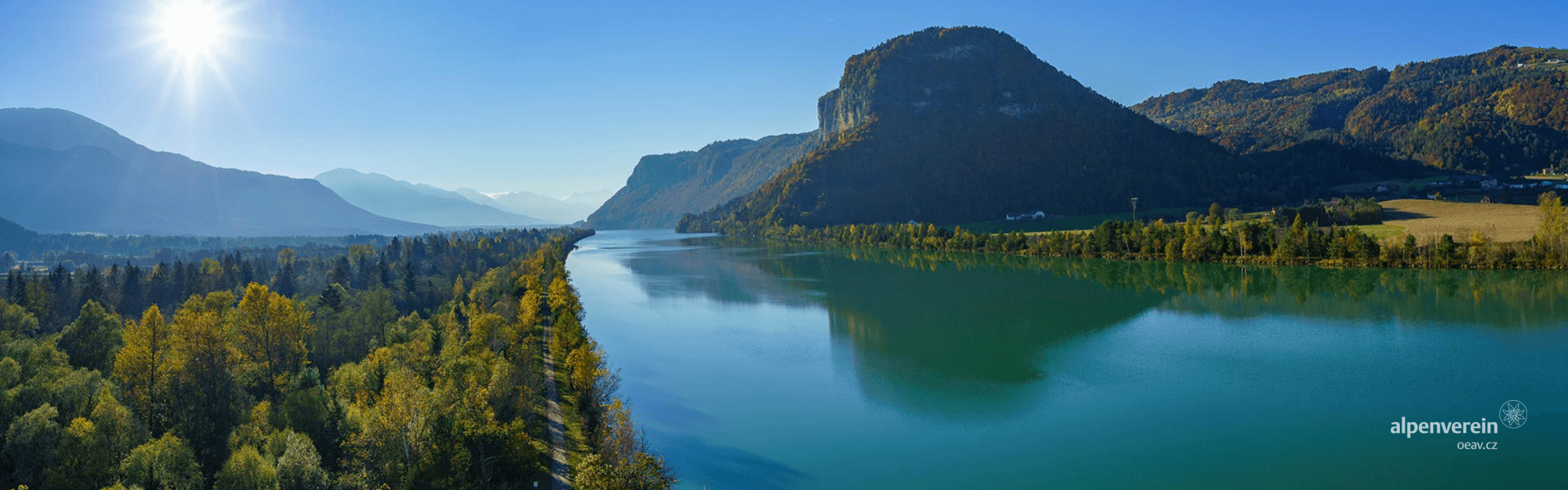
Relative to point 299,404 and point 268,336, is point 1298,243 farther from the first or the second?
point 268,336

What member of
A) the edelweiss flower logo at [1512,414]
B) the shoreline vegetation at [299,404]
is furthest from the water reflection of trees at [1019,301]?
the edelweiss flower logo at [1512,414]

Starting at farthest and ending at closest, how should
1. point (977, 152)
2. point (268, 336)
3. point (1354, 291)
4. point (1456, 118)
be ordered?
point (977, 152) < point (1456, 118) < point (1354, 291) < point (268, 336)

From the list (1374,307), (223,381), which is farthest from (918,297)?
(223,381)

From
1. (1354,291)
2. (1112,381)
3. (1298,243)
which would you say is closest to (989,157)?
(1298,243)

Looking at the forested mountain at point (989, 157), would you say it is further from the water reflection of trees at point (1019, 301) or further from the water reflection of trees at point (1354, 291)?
the water reflection of trees at point (1354, 291)

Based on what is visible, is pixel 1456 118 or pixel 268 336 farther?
pixel 1456 118

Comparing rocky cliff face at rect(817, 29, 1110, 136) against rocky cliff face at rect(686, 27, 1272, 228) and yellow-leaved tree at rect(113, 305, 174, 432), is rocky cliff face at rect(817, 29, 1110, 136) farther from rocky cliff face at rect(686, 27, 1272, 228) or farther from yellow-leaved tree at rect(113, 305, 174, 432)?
yellow-leaved tree at rect(113, 305, 174, 432)
